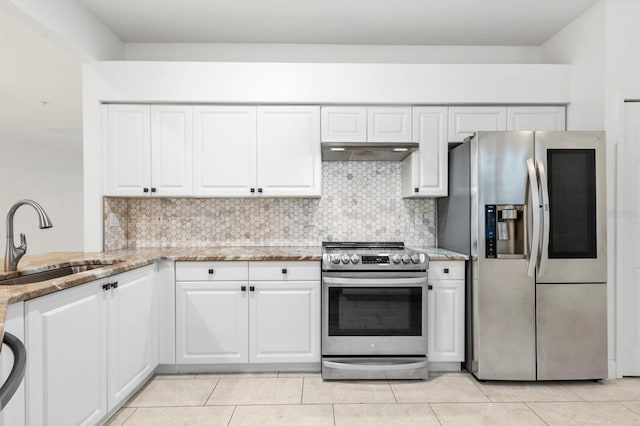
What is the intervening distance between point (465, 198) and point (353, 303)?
1153mm

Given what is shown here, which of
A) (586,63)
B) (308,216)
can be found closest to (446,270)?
(308,216)

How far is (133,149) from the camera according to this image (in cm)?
321

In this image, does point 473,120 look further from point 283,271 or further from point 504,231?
point 283,271

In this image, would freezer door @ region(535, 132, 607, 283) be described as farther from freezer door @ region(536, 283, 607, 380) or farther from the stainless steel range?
the stainless steel range

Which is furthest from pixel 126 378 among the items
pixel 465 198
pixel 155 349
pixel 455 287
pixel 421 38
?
pixel 421 38

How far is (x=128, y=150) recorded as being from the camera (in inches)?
126

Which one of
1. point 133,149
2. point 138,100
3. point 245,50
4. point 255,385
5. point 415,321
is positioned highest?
point 245,50

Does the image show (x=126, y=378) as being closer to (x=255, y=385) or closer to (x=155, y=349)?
(x=155, y=349)

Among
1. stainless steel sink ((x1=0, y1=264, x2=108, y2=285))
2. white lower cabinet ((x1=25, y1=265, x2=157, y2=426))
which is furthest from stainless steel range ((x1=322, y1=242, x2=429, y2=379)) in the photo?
stainless steel sink ((x1=0, y1=264, x2=108, y2=285))

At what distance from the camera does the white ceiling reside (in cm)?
291

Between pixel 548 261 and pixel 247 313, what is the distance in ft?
7.13

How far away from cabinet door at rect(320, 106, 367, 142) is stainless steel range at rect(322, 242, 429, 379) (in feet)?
3.30

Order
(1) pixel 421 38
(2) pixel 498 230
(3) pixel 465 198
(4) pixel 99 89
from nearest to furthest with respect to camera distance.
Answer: (2) pixel 498 230 → (3) pixel 465 198 → (4) pixel 99 89 → (1) pixel 421 38

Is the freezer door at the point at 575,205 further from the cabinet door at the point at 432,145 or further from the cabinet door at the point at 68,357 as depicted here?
the cabinet door at the point at 68,357
